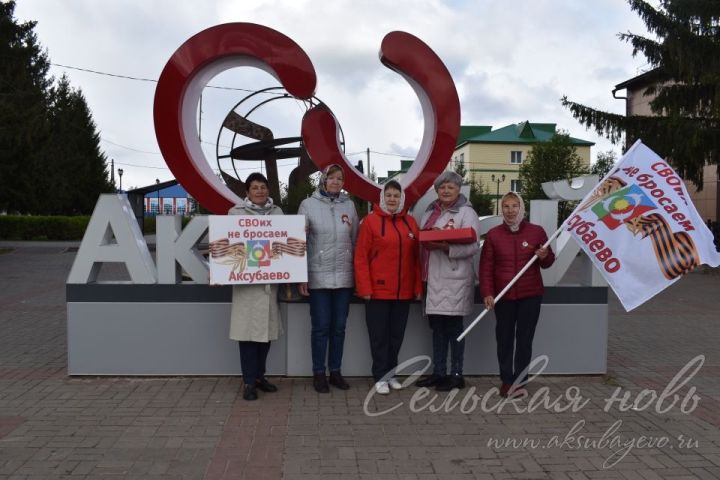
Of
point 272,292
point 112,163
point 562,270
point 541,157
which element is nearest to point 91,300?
point 272,292

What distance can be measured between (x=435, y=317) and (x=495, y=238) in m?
0.83

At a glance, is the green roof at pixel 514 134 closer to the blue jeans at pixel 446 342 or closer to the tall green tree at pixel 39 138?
the tall green tree at pixel 39 138

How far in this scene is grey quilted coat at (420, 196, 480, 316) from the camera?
5.18 metres

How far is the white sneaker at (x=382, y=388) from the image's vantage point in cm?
530

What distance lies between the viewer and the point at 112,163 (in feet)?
172

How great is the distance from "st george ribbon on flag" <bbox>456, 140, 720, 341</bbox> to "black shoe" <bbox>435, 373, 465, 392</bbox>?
451 mm

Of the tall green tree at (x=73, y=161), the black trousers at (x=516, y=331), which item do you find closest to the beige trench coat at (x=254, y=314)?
the black trousers at (x=516, y=331)

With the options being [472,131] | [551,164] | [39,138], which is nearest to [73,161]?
[39,138]

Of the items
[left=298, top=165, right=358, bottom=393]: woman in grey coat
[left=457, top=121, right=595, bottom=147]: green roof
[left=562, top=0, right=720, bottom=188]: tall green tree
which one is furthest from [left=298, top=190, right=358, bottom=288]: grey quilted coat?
[left=457, top=121, right=595, bottom=147]: green roof

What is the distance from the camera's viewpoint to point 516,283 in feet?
16.9

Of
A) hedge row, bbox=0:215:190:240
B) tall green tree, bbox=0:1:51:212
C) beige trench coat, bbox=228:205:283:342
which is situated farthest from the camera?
hedge row, bbox=0:215:190:240

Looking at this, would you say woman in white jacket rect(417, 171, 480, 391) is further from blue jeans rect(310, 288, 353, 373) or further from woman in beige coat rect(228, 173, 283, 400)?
woman in beige coat rect(228, 173, 283, 400)

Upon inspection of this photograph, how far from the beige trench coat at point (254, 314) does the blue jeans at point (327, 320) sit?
31cm

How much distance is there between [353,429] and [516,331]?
5.43 feet
